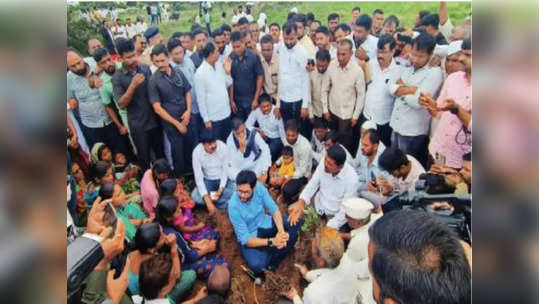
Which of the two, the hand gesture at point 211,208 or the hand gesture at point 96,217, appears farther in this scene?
the hand gesture at point 211,208

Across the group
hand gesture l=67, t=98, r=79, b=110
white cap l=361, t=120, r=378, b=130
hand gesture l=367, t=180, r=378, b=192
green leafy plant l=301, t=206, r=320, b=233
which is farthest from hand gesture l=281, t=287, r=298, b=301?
hand gesture l=67, t=98, r=79, b=110

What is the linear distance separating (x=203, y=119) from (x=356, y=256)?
1.32m

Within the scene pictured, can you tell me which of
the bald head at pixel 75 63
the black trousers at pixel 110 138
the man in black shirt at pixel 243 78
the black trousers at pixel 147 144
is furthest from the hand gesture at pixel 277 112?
the bald head at pixel 75 63

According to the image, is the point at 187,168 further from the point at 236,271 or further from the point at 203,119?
the point at 236,271

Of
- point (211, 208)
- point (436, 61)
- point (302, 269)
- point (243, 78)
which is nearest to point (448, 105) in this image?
point (436, 61)

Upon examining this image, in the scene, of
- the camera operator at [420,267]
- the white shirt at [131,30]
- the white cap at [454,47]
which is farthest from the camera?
the white shirt at [131,30]

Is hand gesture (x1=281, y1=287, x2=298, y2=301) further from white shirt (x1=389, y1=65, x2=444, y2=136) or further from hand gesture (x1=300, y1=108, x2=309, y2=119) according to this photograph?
white shirt (x1=389, y1=65, x2=444, y2=136)

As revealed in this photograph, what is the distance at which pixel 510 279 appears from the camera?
9.08ft

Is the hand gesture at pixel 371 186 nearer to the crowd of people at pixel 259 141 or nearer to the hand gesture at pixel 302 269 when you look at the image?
the crowd of people at pixel 259 141

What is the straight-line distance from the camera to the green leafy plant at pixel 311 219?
3.07 m

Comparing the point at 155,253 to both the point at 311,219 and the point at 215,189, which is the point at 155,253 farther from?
the point at 311,219

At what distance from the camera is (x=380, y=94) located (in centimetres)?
291

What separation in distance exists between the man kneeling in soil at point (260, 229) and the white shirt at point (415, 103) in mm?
926

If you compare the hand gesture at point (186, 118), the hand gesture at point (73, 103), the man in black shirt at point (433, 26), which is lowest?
the hand gesture at point (186, 118)
